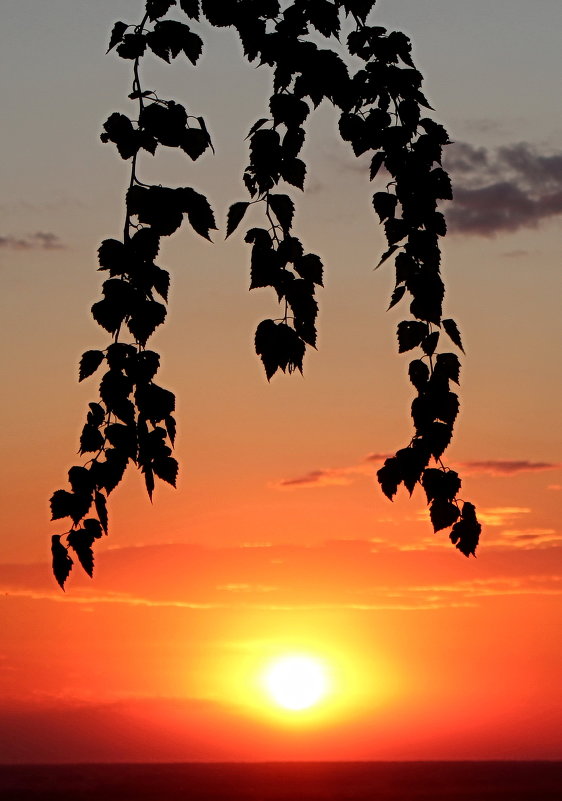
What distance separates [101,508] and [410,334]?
6.52ft

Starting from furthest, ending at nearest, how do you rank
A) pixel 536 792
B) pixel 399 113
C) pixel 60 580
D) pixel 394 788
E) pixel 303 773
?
pixel 303 773
pixel 394 788
pixel 536 792
pixel 399 113
pixel 60 580

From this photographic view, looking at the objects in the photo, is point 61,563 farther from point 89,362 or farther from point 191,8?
point 191,8

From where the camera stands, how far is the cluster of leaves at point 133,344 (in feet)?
20.2

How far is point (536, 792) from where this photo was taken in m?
110

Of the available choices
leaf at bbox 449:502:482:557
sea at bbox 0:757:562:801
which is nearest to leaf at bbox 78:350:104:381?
leaf at bbox 449:502:482:557

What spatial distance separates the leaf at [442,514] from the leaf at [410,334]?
2.88 ft

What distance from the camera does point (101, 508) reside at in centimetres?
646

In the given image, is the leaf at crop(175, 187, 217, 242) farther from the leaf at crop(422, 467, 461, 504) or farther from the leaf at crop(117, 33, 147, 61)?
the leaf at crop(422, 467, 461, 504)

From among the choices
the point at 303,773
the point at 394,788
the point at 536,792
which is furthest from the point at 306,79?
the point at 303,773

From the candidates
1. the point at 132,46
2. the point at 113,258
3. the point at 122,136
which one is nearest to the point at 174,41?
the point at 132,46

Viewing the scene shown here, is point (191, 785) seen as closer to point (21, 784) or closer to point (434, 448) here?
point (21, 784)

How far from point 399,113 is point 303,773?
137 meters

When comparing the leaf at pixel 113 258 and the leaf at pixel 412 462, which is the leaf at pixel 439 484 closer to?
the leaf at pixel 412 462

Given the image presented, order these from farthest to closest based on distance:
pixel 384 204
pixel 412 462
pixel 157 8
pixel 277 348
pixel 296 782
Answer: pixel 296 782, pixel 157 8, pixel 384 204, pixel 412 462, pixel 277 348
